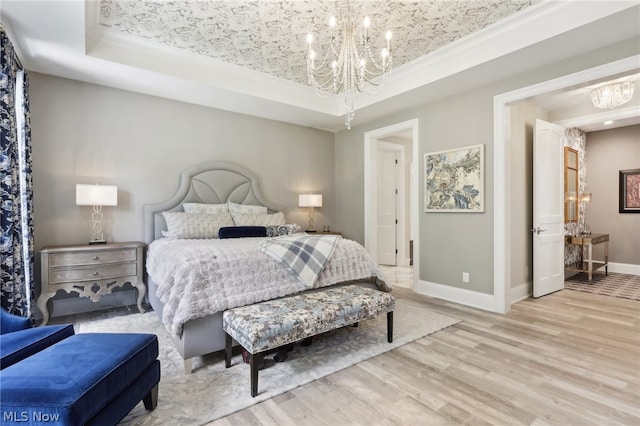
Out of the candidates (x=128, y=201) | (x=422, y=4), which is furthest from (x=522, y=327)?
(x=128, y=201)

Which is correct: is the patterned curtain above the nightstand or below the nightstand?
above

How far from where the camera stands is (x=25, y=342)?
1.67 metres

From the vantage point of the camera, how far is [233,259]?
8.07ft

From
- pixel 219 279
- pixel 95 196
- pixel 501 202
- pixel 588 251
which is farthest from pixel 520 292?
pixel 95 196

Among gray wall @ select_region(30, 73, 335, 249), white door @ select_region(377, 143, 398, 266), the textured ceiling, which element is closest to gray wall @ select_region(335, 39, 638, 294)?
the textured ceiling

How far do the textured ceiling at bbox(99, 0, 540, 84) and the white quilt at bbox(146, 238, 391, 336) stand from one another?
208cm

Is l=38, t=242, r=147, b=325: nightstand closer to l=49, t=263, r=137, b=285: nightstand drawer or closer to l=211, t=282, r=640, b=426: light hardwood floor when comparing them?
l=49, t=263, r=137, b=285: nightstand drawer

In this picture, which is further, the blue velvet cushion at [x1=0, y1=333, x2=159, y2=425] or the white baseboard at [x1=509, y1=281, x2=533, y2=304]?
the white baseboard at [x1=509, y1=281, x2=533, y2=304]

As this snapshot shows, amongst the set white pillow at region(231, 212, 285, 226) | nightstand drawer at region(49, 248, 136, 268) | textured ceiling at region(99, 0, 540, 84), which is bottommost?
nightstand drawer at region(49, 248, 136, 268)

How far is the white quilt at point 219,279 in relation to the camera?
2.21 metres

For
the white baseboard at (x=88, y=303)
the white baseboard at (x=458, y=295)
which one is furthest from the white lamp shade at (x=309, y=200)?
the white baseboard at (x=88, y=303)

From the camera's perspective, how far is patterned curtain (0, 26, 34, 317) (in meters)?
2.37

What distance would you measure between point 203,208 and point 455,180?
10.7 ft

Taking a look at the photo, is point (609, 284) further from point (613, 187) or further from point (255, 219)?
point (255, 219)
